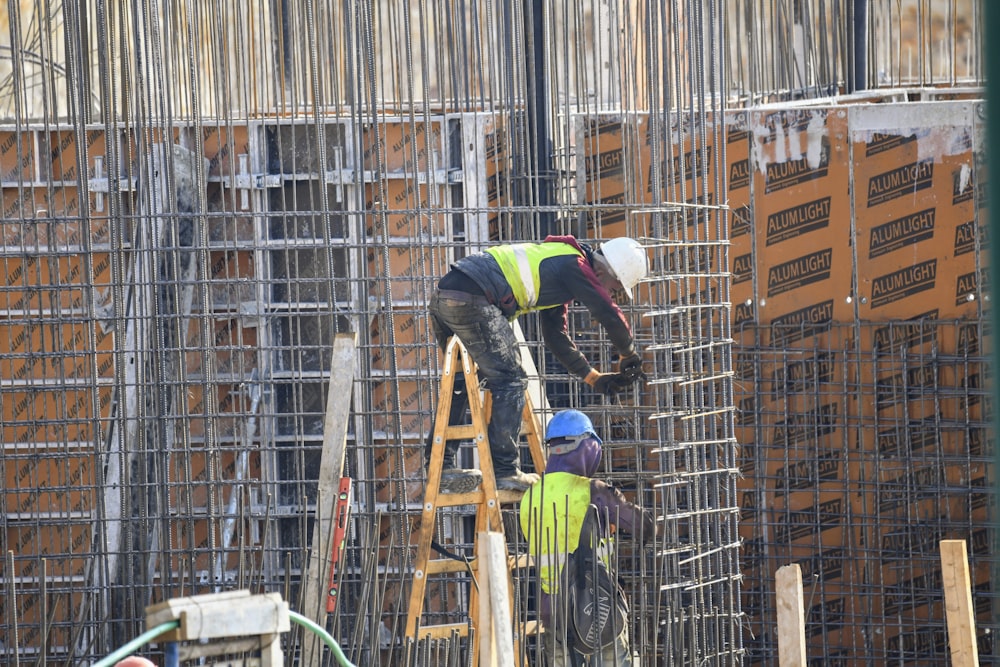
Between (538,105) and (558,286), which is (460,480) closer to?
(558,286)

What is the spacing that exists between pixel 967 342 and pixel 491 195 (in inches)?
125

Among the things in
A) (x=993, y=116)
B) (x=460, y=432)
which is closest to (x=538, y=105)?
(x=460, y=432)

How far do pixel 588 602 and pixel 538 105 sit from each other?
3300mm

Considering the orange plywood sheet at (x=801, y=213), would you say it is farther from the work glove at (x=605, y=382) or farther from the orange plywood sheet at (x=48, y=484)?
the orange plywood sheet at (x=48, y=484)

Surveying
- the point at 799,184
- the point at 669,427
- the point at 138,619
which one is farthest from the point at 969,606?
the point at 138,619

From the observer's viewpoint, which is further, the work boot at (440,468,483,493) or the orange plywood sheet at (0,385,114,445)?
the orange plywood sheet at (0,385,114,445)

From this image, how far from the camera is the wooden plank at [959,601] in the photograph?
223 inches

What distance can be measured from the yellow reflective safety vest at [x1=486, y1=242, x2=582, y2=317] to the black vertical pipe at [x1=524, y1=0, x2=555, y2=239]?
1.51 m

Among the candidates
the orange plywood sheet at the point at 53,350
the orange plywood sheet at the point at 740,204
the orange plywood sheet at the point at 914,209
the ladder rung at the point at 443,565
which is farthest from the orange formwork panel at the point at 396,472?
the orange plywood sheet at the point at 914,209

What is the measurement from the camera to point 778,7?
10469mm

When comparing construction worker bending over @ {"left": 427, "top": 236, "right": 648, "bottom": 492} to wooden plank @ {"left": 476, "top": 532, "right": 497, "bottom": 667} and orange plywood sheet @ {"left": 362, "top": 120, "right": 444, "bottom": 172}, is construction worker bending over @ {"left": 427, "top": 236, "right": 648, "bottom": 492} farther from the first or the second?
orange plywood sheet @ {"left": 362, "top": 120, "right": 444, "bottom": 172}

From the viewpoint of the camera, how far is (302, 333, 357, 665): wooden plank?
19.6 feet

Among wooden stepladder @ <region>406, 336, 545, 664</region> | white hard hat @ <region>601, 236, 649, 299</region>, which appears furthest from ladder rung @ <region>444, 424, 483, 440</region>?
white hard hat @ <region>601, 236, 649, 299</region>

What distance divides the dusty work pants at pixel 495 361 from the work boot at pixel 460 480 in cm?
14
